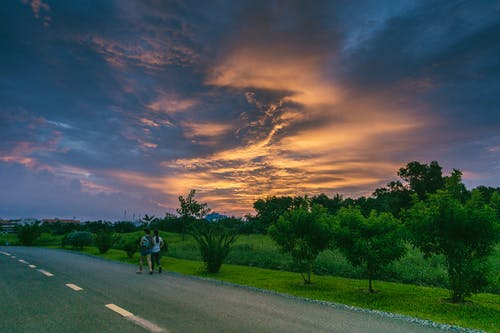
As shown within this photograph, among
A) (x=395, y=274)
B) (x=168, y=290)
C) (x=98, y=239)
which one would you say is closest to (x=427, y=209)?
(x=395, y=274)

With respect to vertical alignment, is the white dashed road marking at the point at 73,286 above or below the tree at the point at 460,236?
A: below

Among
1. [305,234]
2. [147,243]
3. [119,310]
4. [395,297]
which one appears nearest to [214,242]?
[147,243]

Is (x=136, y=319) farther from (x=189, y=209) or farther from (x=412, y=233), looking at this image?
(x=189, y=209)

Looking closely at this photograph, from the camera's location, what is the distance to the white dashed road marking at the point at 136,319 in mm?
6379

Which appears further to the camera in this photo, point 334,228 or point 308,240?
point 308,240

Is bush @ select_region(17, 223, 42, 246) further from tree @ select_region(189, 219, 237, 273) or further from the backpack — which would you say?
the backpack

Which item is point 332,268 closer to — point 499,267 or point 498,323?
point 499,267

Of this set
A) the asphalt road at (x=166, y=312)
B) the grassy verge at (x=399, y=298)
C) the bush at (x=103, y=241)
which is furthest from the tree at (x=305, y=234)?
the bush at (x=103, y=241)

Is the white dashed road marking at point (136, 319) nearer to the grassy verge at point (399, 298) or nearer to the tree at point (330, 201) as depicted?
the grassy verge at point (399, 298)

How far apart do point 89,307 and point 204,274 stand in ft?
30.5

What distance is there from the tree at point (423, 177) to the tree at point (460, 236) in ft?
226

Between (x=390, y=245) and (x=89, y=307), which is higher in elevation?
(x=390, y=245)

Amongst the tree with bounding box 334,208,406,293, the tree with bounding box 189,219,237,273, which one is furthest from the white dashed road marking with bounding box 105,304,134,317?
the tree with bounding box 189,219,237,273

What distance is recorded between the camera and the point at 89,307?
26.8 feet
